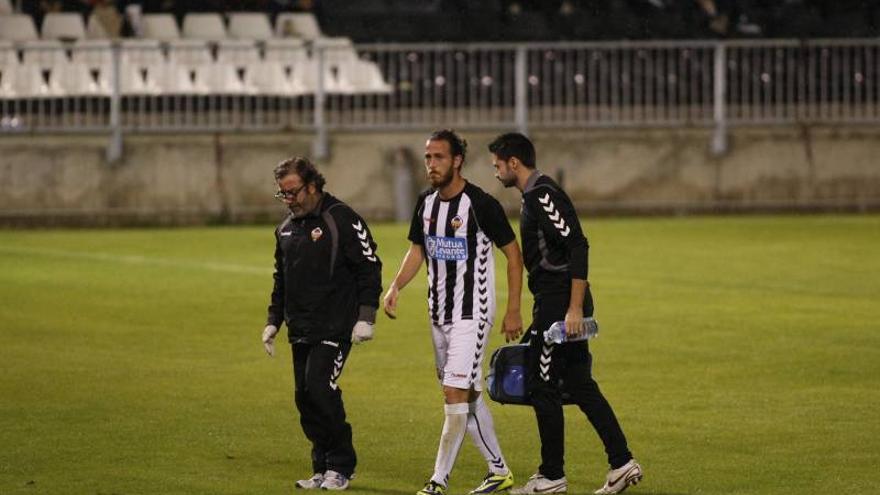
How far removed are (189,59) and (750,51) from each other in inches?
323

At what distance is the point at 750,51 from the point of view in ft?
93.0

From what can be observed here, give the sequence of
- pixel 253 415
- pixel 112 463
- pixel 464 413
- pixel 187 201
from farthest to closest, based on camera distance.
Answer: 1. pixel 187 201
2. pixel 253 415
3. pixel 112 463
4. pixel 464 413

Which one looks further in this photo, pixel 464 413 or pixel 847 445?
pixel 847 445

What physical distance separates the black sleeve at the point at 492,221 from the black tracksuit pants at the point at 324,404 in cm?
96

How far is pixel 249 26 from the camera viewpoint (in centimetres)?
3045

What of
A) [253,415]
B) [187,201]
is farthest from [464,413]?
[187,201]

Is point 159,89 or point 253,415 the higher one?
point 159,89

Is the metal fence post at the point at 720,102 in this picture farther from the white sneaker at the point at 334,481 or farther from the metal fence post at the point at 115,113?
the white sneaker at the point at 334,481

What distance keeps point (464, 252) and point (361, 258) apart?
60 centimetres

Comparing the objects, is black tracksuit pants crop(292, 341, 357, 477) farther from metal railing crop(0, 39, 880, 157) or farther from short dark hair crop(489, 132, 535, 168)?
metal railing crop(0, 39, 880, 157)

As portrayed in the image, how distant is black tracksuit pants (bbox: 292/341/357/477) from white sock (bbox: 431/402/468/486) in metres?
0.63

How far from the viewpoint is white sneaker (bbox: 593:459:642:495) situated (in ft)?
30.5

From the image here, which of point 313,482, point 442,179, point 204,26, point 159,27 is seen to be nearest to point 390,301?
point 442,179

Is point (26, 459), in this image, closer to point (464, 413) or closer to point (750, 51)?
point (464, 413)
